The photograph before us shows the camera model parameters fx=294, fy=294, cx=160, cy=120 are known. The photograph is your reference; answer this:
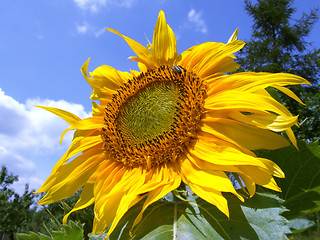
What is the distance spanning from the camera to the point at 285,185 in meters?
1.18

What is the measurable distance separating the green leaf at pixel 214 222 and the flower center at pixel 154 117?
249 mm

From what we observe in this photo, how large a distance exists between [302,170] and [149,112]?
2.23 feet

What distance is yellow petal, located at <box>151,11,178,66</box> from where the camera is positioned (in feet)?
4.86

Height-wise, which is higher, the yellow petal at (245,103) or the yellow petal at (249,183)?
the yellow petal at (245,103)

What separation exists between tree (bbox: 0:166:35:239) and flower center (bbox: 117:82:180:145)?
23.4 ft

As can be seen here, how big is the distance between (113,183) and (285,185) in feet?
2.29

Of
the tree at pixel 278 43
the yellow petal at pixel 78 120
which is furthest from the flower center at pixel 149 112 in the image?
the tree at pixel 278 43

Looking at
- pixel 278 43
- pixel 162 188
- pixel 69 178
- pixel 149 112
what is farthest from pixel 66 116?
pixel 278 43

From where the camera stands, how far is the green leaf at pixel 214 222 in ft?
2.85

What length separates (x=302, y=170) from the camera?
1.13 metres

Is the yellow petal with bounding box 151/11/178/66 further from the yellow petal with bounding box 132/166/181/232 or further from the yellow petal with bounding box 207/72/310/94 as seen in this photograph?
the yellow petal with bounding box 132/166/181/232

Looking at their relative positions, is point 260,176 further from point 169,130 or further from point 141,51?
point 141,51

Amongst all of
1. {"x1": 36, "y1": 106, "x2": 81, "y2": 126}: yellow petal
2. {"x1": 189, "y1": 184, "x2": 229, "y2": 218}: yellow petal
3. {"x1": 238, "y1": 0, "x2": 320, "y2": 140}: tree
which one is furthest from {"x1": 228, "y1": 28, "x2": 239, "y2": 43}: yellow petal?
{"x1": 238, "y1": 0, "x2": 320, "y2": 140}: tree

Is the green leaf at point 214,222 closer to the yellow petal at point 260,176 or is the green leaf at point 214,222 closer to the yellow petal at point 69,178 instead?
the yellow petal at point 260,176
